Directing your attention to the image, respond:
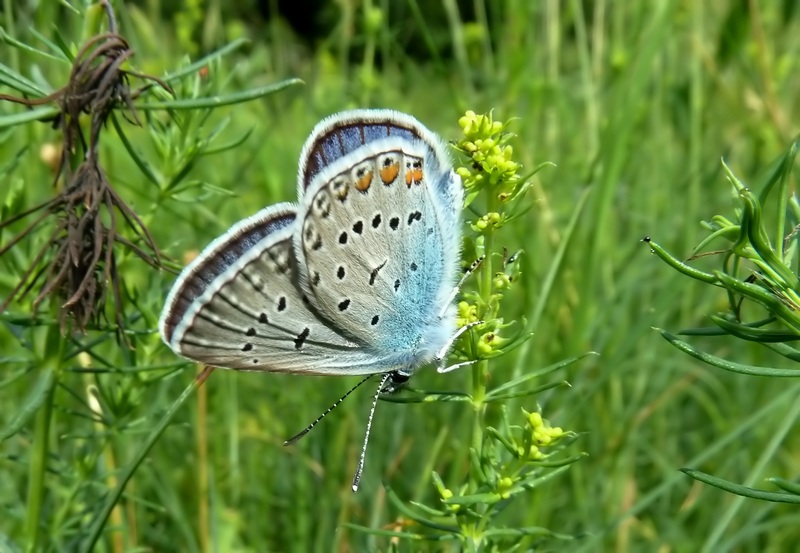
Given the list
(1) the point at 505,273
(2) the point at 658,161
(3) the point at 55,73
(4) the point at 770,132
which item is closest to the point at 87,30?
(1) the point at 505,273

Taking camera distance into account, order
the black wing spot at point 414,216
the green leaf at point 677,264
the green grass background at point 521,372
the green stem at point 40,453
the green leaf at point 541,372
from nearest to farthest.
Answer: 1. the green leaf at point 677,264
2. the green leaf at point 541,372
3. the green stem at point 40,453
4. the black wing spot at point 414,216
5. the green grass background at point 521,372

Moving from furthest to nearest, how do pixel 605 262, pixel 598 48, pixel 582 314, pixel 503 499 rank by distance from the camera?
pixel 598 48 → pixel 605 262 → pixel 582 314 → pixel 503 499

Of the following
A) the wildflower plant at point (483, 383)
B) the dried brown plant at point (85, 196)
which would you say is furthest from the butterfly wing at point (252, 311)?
the wildflower plant at point (483, 383)

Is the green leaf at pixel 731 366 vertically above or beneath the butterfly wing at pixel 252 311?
beneath

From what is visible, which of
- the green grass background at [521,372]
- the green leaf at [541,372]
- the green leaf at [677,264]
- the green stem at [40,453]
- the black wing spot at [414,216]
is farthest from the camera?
the green grass background at [521,372]

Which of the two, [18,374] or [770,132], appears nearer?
[18,374]

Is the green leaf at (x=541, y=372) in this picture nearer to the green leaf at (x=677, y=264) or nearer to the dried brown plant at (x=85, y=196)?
the green leaf at (x=677, y=264)

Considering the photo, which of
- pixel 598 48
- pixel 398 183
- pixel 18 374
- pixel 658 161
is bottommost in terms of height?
pixel 18 374

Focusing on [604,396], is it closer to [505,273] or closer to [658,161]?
[658,161]
